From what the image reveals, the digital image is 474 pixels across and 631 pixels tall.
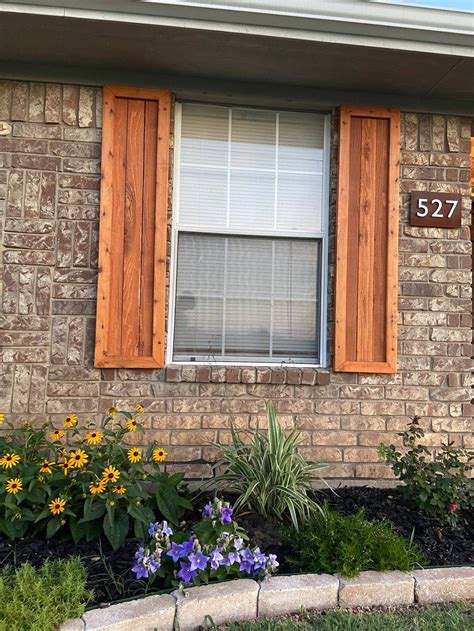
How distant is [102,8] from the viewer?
10.1ft

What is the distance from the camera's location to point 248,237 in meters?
4.02

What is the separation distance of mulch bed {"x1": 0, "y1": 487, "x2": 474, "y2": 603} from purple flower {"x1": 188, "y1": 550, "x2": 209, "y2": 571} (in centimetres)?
27

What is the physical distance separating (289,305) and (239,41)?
6.11 feet

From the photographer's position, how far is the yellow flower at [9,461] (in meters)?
2.94

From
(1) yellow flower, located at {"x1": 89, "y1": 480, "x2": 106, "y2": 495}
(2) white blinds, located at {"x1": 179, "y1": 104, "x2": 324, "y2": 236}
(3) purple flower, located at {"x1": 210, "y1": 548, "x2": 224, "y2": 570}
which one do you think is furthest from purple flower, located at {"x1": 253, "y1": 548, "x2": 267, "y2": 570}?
(2) white blinds, located at {"x1": 179, "y1": 104, "x2": 324, "y2": 236}

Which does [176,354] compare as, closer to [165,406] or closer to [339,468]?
[165,406]

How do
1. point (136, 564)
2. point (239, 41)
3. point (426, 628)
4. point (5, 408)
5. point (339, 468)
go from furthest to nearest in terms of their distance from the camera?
point (339, 468)
point (5, 408)
point (239, 41)
point (136, 564)
point (426, 628)

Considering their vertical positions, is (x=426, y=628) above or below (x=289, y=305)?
below

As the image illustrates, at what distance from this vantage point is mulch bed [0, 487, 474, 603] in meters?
2.60

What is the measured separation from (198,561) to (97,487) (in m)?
0.72

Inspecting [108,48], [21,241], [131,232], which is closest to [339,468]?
[131,232]

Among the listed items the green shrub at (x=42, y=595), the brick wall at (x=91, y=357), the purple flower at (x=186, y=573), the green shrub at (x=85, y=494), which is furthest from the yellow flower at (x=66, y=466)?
the purple flower at (x=186, y=573)

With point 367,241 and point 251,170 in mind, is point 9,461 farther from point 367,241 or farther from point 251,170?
point 367,241

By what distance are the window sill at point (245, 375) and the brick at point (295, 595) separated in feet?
4.89
